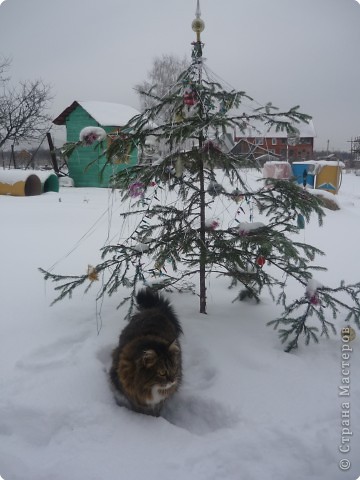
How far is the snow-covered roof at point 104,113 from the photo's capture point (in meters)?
13.1

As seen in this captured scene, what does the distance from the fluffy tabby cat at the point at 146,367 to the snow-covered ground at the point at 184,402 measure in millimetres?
135

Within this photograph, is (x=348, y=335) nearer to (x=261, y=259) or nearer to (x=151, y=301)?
(x=261, y=259)

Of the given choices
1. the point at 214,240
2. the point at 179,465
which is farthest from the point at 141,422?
the point at 214,240

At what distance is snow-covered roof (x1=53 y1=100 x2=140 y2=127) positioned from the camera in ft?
42.9

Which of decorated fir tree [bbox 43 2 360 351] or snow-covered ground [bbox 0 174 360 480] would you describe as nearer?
snow-covered ground [bbox 0 174 360 480]

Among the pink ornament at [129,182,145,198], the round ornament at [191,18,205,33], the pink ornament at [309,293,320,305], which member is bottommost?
the pink ornament at [309,293,320,305]

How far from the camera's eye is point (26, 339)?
272 cm

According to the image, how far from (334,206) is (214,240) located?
8239 millimetres

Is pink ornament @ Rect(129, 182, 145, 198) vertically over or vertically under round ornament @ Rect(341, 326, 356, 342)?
over

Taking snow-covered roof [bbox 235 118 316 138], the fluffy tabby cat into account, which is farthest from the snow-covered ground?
snow-covered roof [bbox 235 118 316 138]

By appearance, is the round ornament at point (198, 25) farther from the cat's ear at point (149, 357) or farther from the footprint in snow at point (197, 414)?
the footprint in snow at point (197, 414)

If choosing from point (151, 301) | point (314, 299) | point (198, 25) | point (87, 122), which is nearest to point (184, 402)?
point (151, 301)

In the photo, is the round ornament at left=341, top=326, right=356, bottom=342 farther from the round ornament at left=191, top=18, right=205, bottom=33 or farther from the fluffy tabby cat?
the round ornament at left=191, top=18, right=205, bottom=33

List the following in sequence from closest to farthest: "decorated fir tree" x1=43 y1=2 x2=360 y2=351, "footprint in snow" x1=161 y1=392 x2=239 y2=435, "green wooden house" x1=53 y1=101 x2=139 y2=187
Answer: "footprint in snow" x1=161 y1=392 x2=239 y2=435 → "decorated fir tree" x1=43 y1=2 x2=360 y2=351 → "green wooden house" x1=53 y1=101 x2=139 y2=187
